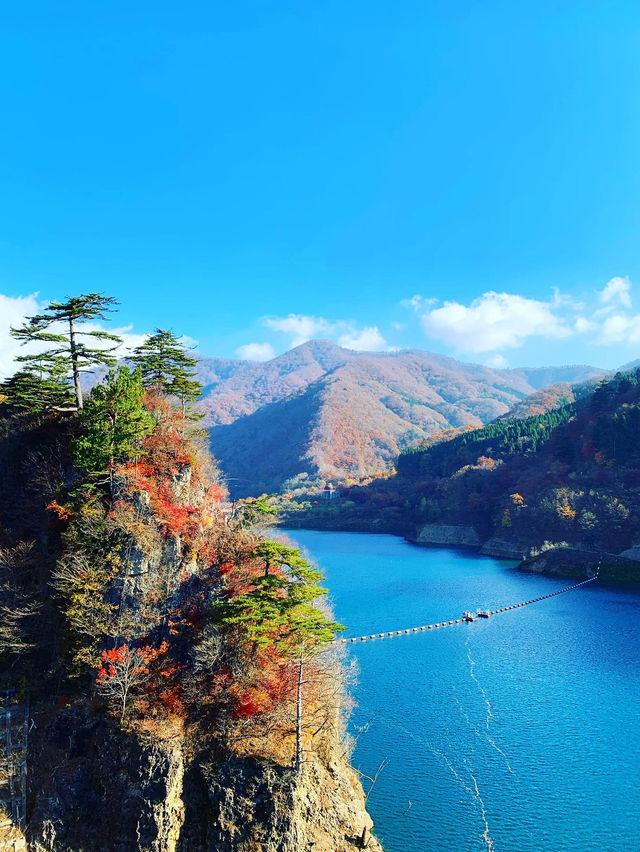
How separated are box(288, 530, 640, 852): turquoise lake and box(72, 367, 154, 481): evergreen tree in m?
18.4

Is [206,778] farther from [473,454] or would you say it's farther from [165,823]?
[473,454]

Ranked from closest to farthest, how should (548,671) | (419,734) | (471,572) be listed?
(419,734), (548,671), (471,572)

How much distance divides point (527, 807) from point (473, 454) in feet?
275

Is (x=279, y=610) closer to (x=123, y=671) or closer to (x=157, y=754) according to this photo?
(x=123, y=671)

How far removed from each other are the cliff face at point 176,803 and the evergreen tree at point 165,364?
54.4 feet

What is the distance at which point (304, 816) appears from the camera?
17.7 metres

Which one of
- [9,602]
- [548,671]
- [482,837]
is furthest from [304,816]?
[548,671]

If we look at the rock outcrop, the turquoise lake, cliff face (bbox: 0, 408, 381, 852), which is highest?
cliff face (bbox: 0, 408, 381, 852)

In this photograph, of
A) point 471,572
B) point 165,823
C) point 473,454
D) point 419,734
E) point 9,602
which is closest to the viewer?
point 165,823

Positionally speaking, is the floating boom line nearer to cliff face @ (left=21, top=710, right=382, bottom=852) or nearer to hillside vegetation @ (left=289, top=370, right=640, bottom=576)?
hillside vegetation @ (left=289, top=370, right=640, bottom=576)

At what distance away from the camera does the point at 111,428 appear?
23234 millimetres

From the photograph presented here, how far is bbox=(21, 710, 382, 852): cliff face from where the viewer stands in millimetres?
17328

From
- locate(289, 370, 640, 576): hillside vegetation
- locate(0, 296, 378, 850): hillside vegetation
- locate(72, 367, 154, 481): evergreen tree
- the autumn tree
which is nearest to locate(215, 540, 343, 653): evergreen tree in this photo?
locate(0, 296, 378, 850): hillside vegetation

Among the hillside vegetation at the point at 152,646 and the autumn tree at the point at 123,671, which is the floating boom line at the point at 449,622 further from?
the autumn tree at the point at 123,671
